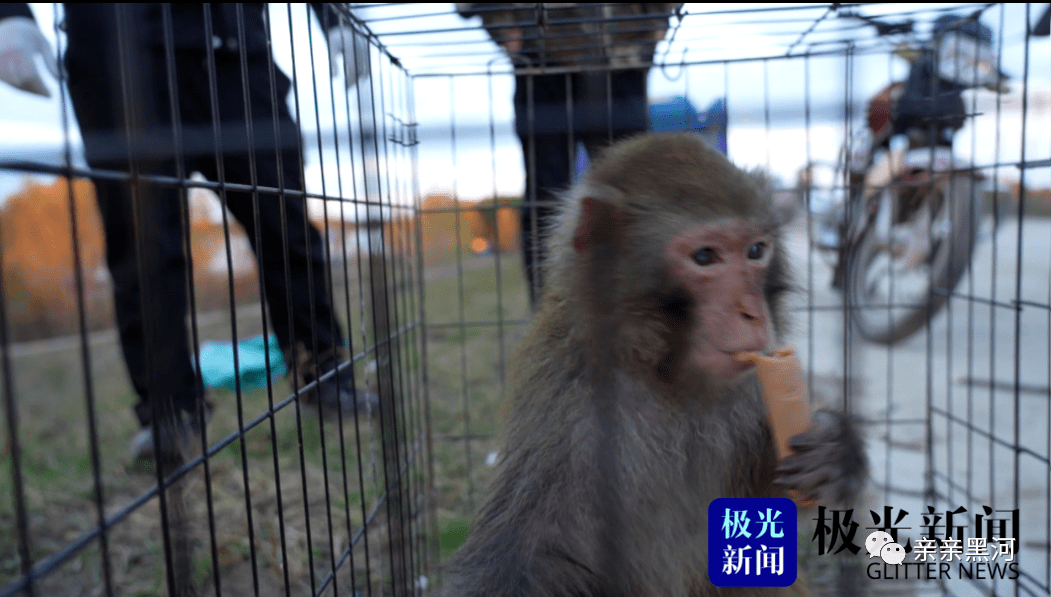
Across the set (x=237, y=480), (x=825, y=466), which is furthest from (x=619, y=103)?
(x=237, y=480)

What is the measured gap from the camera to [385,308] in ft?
6.84

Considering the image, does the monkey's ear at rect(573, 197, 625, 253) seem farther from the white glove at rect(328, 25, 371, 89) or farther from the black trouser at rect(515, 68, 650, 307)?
the white glove at rect(328, 25, 371, 89)

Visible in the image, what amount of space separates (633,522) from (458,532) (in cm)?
122

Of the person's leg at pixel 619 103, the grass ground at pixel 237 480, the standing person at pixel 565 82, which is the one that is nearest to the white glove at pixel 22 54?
the grass ground at pixel 237 480

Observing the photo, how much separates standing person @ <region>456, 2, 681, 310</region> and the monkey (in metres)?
0.36

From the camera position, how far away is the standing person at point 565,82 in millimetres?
2010

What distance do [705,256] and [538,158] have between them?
143 cm

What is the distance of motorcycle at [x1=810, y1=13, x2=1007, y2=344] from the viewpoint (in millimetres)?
2162

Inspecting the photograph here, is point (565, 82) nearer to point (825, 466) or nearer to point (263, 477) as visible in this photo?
point (825, 466)

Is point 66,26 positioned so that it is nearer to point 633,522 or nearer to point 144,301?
point 144,301

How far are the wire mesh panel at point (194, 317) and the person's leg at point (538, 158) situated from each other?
0.45m

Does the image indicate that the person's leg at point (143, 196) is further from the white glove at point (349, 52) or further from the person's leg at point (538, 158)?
the person's leg at point (538, 158)

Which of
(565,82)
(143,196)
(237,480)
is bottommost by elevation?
(237,480)

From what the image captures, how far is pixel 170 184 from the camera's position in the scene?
1003 mm
